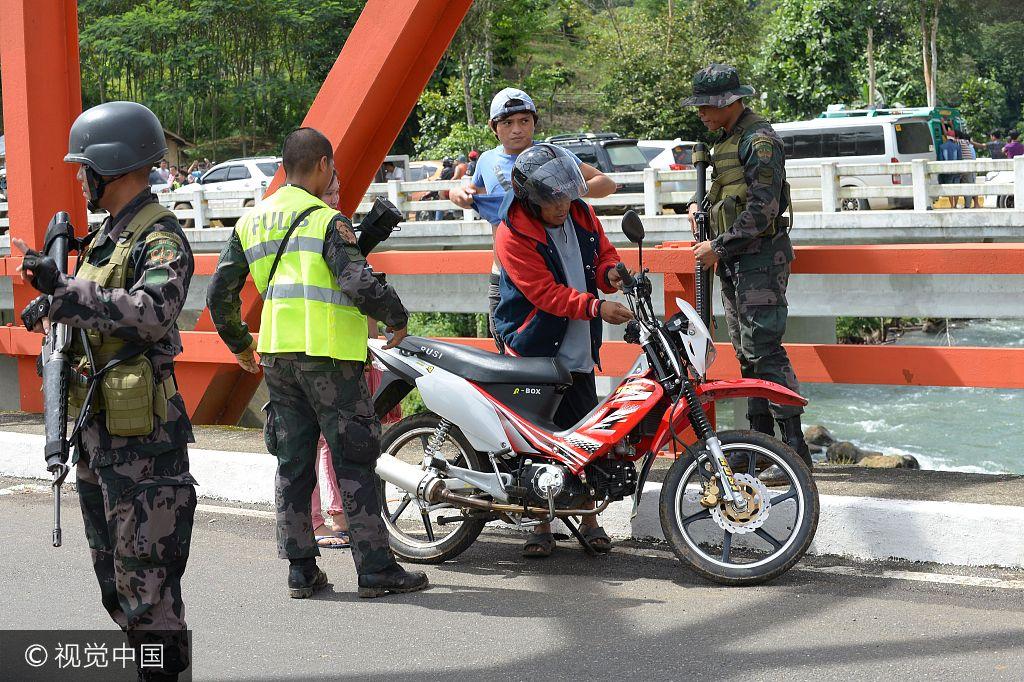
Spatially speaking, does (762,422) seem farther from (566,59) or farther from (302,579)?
(566,59)

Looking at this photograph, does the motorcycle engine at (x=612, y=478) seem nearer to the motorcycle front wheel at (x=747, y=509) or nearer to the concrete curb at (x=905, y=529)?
the motorcycle front wheel at (x=747, y=509)

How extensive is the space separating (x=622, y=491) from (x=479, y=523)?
66 centimetres

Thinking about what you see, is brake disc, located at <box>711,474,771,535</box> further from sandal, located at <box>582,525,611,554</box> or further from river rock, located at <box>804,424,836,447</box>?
river rock, located at <box>804,424,836,447</box>

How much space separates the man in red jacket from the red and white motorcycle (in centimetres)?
14

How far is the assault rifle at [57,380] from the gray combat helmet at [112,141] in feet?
0.60

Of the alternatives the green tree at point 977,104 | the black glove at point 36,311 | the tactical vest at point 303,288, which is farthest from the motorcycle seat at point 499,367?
the green tree at point 977,104

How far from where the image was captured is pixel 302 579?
15.5 ft

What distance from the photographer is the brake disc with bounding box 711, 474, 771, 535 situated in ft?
15.1

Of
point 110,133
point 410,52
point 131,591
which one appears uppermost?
point 410,52

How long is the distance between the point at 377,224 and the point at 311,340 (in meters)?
0.49

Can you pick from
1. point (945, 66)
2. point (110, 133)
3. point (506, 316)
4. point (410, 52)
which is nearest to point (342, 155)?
point (410, 52)

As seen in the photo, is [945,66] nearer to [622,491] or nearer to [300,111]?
[300,111]

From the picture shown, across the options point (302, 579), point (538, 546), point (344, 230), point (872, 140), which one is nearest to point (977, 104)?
point (872, 140)

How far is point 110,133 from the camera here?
3.48 m
